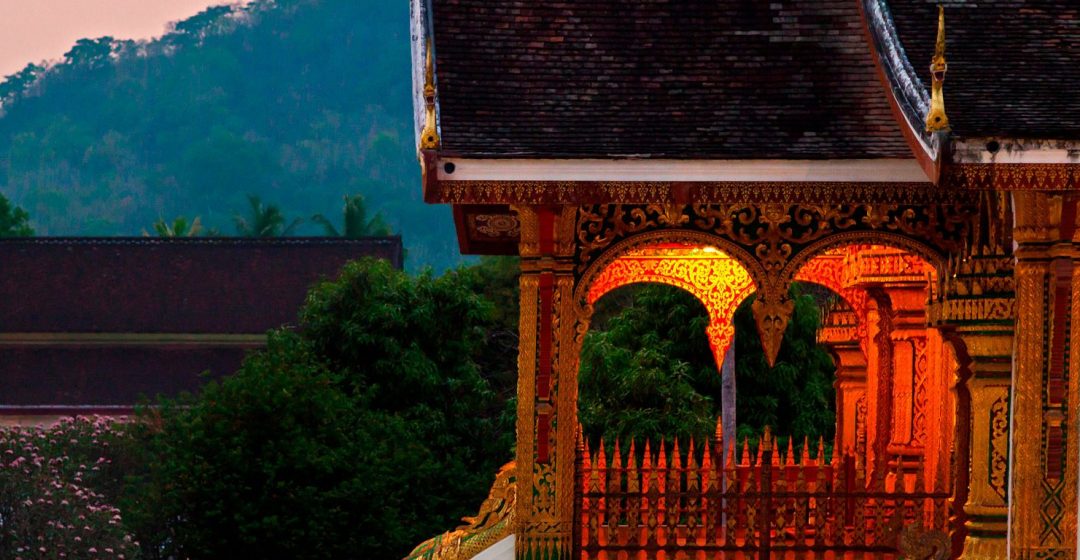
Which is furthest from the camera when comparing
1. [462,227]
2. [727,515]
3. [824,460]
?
[824,460]

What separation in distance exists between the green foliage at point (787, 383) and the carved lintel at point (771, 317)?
533 inches

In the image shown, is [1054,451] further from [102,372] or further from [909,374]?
[102,372]

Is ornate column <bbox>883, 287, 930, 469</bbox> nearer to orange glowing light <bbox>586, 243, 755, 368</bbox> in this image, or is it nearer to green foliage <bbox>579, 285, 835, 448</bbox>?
orange glowing light <bbox>586, 243, 755, 368</bbox>

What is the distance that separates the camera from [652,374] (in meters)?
24.5

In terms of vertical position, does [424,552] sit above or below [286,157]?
below

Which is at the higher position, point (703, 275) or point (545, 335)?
point (703, 275)

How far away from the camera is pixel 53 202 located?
96.3 m

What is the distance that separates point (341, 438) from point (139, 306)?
64.5ft

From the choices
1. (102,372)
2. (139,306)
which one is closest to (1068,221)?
(102,372)

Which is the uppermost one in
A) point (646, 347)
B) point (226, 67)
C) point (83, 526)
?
point (226, 67)

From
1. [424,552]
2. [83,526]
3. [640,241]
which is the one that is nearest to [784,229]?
[640,241]

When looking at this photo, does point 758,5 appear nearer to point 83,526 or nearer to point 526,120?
point 526,120

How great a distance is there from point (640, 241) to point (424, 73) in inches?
67.1

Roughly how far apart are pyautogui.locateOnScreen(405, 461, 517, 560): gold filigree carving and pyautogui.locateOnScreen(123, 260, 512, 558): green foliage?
13.3m
